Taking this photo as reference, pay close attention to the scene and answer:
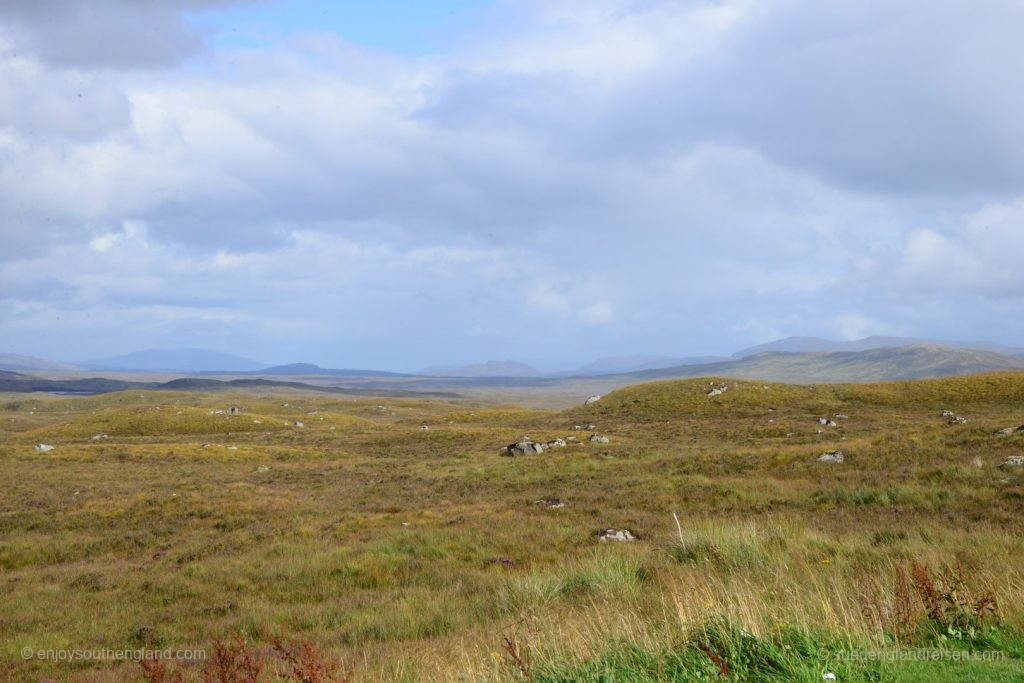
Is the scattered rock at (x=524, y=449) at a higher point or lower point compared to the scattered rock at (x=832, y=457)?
lower

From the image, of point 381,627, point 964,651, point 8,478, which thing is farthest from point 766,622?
point 8,478

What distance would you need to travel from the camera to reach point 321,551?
16094 mm

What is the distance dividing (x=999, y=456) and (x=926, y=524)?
38.3 ft

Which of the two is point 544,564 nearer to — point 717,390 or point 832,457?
point 832,457

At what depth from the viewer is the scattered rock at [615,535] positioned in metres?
15.0

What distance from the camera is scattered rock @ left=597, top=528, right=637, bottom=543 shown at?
1497 cm

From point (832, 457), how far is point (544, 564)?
1824cm

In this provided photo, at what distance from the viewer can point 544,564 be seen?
517 inches

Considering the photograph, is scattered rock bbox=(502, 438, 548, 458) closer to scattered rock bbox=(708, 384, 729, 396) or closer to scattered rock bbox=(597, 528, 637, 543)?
scattered rock bbox=(597, 528, 637, 543)

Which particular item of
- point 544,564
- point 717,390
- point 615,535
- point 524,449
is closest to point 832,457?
point 615,535

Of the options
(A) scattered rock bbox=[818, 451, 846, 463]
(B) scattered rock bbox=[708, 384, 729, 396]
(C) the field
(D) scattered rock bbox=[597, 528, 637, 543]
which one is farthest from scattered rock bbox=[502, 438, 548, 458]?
(B) scattered rock bbox=[708, 384, 729, 396]

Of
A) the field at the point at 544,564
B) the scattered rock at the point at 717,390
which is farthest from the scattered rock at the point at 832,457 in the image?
the scattered rock at the point at 717,390

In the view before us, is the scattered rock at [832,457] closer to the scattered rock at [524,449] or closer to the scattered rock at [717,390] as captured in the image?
the scattered rock at [524,449]

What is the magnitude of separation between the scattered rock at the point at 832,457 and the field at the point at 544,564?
43 cm
